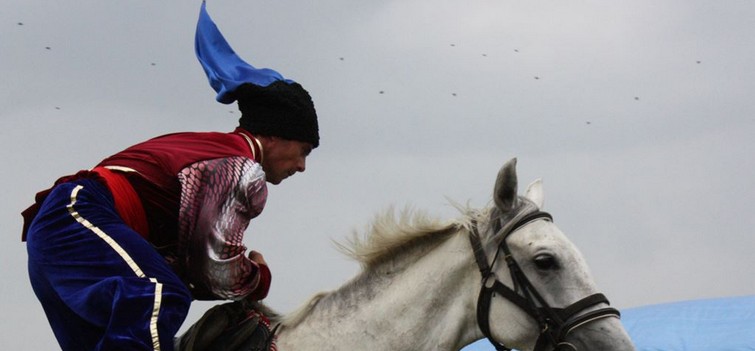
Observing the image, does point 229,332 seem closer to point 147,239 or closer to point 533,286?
point 147,239

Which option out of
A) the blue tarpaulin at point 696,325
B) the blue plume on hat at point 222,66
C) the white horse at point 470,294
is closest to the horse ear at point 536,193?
the white horse at point 470,294

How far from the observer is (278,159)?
6133 millimetres

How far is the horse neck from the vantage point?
19.2 feet

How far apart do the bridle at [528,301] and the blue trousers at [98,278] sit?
167cm

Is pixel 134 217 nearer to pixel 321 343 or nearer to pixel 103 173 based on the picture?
pixel 103 173

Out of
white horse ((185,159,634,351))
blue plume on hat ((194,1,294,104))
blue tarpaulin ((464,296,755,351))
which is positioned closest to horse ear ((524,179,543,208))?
white horse ((185,159,634,351))

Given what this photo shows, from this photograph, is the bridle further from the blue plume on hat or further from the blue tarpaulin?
the blue tarpaulin

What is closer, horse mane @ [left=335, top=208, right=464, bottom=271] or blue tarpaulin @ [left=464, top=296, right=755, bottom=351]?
horse mane @ [left=335, top=208, right=464, bottom=271]

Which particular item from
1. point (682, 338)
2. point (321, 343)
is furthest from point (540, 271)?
point (682, 338)

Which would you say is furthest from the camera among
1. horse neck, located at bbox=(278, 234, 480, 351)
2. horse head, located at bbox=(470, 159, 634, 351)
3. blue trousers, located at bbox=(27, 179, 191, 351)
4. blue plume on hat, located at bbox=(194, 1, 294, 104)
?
blue plume on hat, located at bbox=(194, 1, 294, 104)

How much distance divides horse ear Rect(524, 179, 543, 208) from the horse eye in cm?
54

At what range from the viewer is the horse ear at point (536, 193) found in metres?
6.36

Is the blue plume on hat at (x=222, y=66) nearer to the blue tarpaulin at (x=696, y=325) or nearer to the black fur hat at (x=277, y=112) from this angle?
the black fur hat at (x=277, y=112)

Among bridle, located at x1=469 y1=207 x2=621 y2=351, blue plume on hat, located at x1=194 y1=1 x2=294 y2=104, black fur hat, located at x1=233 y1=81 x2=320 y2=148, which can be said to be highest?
blue plume on hat, located at x1=194 y1=1 x2=294 y2=104
